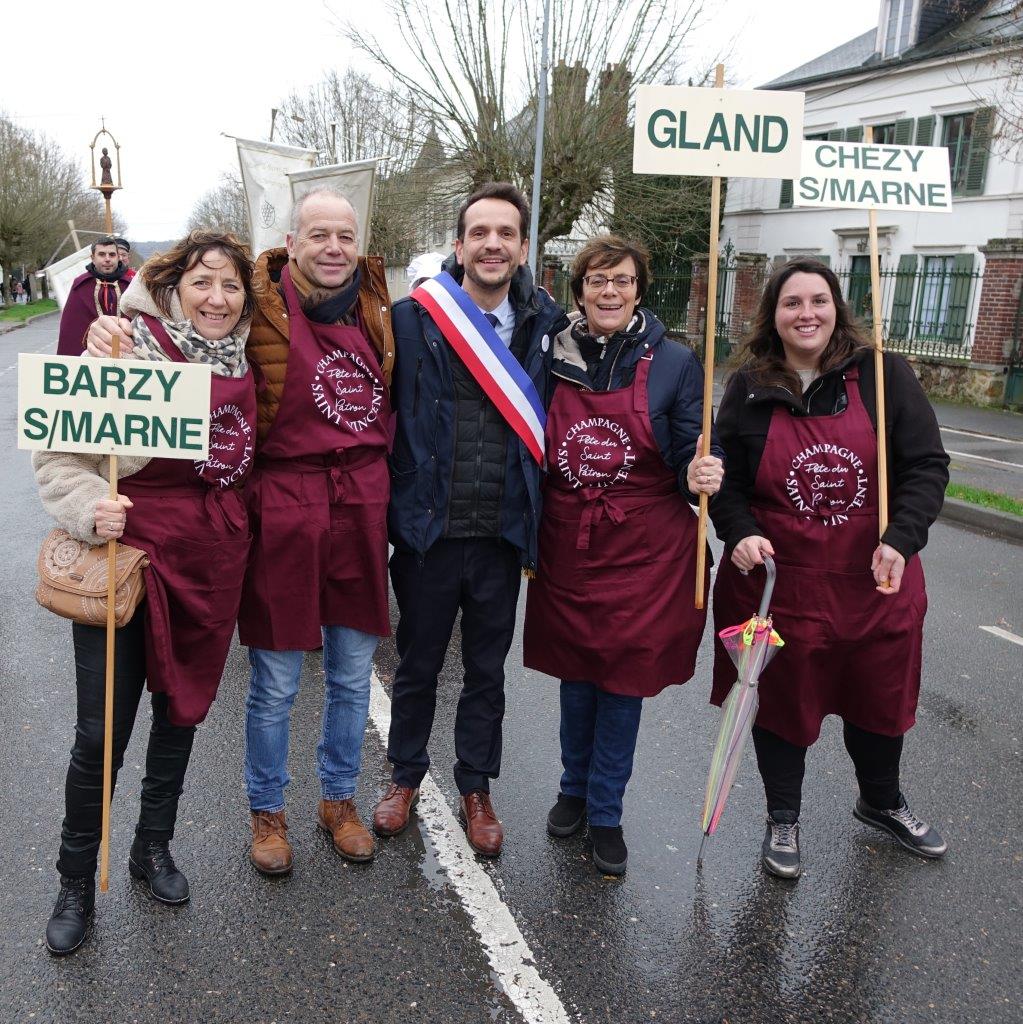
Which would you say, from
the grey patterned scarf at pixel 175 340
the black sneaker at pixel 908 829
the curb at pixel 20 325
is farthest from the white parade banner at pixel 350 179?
the curb at pixel 20 325

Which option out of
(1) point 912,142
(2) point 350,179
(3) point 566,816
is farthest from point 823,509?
(1) point 912,142

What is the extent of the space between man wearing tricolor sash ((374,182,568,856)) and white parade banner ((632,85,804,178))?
484 millimetres

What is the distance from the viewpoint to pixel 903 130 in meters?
23.8

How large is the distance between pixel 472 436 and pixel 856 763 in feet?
5.91

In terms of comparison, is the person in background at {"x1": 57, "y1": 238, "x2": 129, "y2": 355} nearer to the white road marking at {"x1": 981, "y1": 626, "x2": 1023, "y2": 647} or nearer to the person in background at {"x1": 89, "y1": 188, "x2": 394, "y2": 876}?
the person in background at {"x1": 89, "y1": 188, "x2": 394, "y2": 876}

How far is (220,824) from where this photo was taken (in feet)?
10.8

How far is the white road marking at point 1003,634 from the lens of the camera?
5.55 meters

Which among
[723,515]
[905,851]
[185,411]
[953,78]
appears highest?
[953,78]

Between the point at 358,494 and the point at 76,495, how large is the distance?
0.79 m

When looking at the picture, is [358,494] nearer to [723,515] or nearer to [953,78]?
[723,515]

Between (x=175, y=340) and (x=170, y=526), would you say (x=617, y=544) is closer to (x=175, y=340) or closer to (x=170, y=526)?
(x=170, y=526)

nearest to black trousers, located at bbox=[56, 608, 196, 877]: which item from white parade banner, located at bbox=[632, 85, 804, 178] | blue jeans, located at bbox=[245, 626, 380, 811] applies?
blue jeans, located at bbox=[245, 626, 380, 811]

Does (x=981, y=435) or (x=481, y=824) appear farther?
(x=981, y=435)

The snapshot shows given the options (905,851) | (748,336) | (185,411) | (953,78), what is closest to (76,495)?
(185,411)
